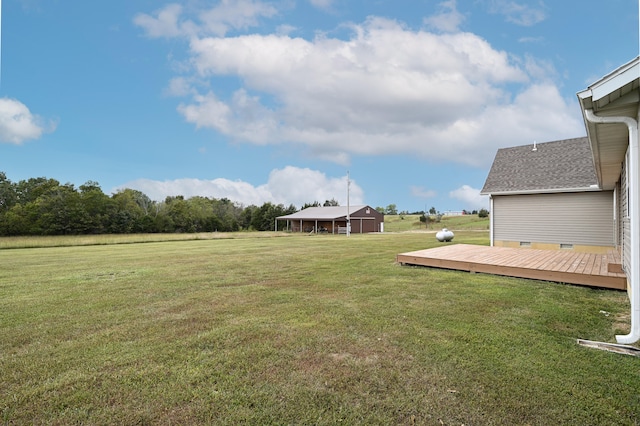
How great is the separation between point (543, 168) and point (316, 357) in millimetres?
13003

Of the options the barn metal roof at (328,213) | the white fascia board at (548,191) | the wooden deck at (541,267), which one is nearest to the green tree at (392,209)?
the barn metal roof at (328,213)

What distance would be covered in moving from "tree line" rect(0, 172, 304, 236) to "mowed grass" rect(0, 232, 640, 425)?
3841 centimetres

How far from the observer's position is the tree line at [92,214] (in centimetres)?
3425

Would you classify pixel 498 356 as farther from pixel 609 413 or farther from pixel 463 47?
pixel 463 47

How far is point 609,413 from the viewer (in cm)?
198

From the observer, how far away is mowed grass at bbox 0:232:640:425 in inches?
79.3

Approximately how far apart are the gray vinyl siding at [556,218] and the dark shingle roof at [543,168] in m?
0.40

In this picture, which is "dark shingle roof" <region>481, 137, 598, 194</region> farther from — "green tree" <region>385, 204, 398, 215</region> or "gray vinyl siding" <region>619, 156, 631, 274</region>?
"green tree" <region>385, 204, 398, 215</region>

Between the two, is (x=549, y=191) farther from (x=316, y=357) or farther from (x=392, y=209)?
(x=392, y=209)

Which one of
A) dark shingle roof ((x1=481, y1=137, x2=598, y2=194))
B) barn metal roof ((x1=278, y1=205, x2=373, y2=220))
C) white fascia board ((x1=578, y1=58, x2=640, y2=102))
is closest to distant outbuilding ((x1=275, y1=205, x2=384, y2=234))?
barn metal roof ((x1=278, y1=205, x2=373, y2=220))

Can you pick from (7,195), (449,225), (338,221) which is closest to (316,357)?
(338,221)

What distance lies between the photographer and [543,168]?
468 inches

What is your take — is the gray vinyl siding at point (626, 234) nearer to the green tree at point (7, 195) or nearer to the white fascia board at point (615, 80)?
the white fascia board at point (615, 80)

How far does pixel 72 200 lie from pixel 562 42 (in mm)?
46468
